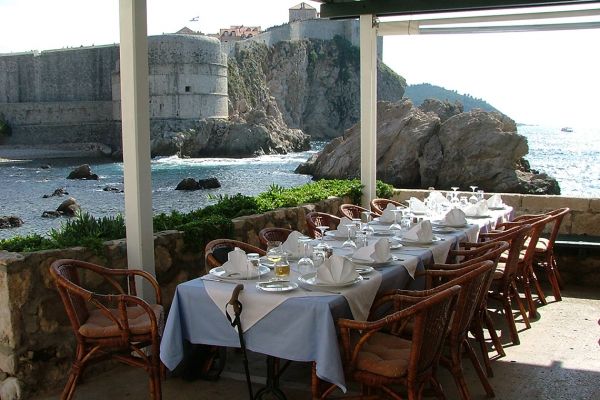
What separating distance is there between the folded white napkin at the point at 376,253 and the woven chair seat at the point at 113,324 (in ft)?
3.68

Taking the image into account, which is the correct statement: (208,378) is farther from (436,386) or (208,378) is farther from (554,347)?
(554,347)

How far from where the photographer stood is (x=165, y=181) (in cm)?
4238

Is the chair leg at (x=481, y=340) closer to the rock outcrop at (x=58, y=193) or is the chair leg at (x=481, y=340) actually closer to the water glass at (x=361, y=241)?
the water glass at (x=361, y=241)

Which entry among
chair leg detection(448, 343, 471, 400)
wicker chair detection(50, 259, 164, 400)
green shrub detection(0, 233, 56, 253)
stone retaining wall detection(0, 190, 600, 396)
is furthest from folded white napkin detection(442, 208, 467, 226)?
green shrub detection(0, 233, 56, 253)

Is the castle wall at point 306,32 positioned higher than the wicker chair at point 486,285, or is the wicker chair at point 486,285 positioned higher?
the castle wall at point 306,32

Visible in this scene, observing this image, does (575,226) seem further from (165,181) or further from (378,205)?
(165,181)

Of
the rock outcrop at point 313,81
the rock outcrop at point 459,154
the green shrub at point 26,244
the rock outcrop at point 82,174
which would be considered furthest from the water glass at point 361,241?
the rock outcrop at point 313,81

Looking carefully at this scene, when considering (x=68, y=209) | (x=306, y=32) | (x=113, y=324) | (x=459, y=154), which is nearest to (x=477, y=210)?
(x=113, y=324)

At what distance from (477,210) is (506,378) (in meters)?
2.19

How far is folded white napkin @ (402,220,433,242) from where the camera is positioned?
4.33 m

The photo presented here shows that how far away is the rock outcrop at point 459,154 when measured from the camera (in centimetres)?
2647

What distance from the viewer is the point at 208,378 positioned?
373 centimetres

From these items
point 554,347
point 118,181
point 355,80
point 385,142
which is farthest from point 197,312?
point 355,80

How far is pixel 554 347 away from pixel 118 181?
40.7 metres
